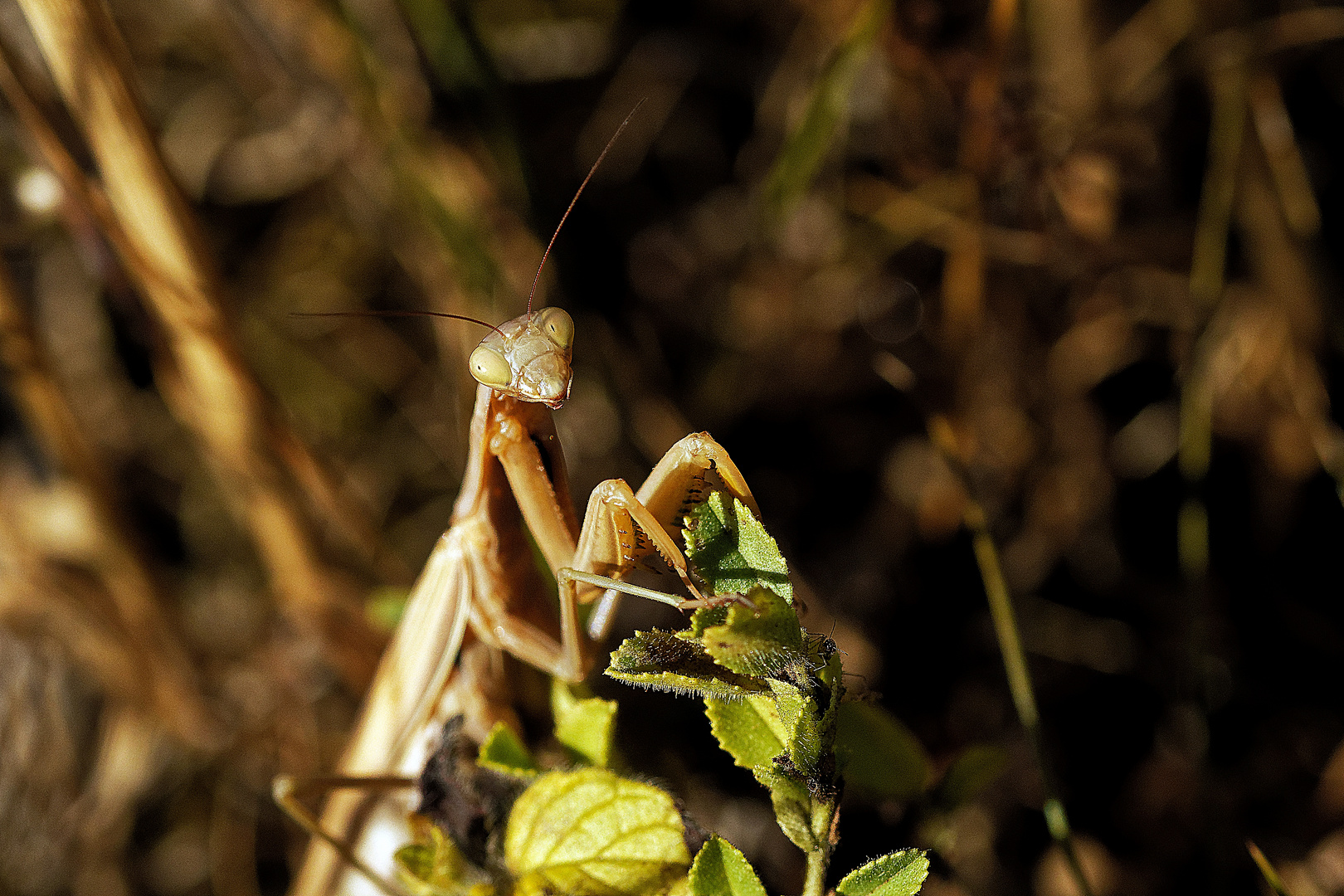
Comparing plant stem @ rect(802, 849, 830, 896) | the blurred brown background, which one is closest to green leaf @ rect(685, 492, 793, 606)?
plant stem @ rect(802, 849, 830, 896)

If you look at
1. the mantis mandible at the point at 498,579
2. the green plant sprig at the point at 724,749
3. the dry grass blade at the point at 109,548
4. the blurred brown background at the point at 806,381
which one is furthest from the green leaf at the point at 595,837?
the dry grass blade at the point at 109,548

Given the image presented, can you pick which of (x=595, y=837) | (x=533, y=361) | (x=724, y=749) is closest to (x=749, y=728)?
(x=724, y=749)

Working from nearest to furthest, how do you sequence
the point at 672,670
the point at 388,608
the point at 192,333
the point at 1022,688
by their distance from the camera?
the point at 672,670 → the point at 1022,688 → the point at 192,333 → the point at 388,608

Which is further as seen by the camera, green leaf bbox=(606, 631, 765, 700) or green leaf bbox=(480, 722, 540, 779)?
green leaf bbox=(480, 722, 540, 779)

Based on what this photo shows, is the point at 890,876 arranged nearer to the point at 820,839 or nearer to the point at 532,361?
the point at 820,839

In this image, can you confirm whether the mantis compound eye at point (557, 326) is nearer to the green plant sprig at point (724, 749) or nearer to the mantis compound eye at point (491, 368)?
the mantis compound eye at point (491, 368)

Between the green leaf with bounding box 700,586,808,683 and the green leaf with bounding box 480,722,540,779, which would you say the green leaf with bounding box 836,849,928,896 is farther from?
the green leaf with bounding box 480,722,540,779

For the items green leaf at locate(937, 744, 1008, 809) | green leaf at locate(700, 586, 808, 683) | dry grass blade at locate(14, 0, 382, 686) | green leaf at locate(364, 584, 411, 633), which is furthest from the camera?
green leaf at locate(364, 584, 411, 633)
